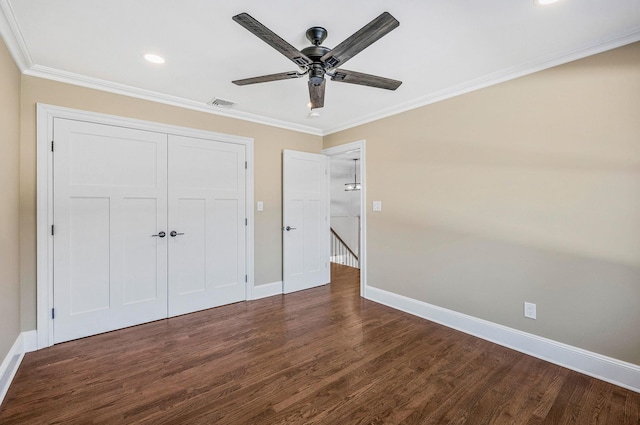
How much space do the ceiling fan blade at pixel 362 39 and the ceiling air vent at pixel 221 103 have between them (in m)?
1.74

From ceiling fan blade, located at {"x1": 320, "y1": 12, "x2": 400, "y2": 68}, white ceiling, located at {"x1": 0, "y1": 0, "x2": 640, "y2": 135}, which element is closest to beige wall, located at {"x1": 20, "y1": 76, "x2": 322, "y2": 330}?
white ceiling, located at {"x1": 0, "y1": 0, "x2": 640, "y2": 135}

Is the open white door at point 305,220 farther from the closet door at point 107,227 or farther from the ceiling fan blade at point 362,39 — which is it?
the ceiling fan blade at point 362,39

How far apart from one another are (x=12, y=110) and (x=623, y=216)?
15.1 ft

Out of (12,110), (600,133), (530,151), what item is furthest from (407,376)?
(12,110)

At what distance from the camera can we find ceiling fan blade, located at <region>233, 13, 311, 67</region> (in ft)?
4.80

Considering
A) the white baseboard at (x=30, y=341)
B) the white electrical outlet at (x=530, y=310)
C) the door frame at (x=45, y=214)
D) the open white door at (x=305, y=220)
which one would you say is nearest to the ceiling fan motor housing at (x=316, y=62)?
the open white door at (x=305, y=220)

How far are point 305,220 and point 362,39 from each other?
9.65ft

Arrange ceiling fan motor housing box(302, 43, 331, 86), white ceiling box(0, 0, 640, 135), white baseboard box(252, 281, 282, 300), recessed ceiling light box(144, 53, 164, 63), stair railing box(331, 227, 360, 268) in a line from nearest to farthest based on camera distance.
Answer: white ceiling box(0, 0, 640, 135) → ceiling fan motor housing box(302, 43, 331, 86) → recessed ceiling light box(144, 53, 164, 63) → white baseboard box(252, 281, 282, 300) → stair railing box(331, 227, 360, 268)

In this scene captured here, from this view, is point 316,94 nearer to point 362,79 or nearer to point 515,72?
point 362,79

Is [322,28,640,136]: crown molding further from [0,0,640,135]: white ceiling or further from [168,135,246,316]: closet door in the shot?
[168,135,246,316]: closet door

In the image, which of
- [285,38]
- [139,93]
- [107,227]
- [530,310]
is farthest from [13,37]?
[530,310]

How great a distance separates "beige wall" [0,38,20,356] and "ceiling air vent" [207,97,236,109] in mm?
1556

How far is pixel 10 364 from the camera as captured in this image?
2.08 meters

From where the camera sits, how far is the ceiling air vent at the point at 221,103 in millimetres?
3217
